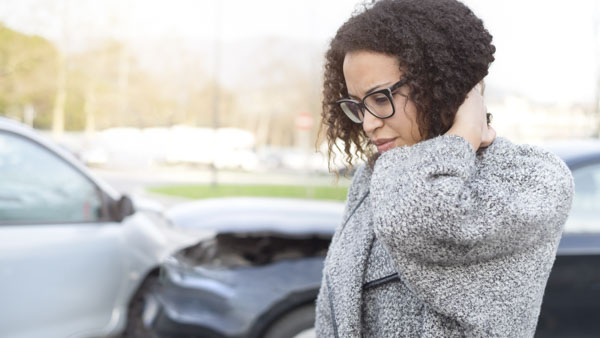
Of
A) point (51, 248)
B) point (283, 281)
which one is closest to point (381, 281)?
point (283, 281)

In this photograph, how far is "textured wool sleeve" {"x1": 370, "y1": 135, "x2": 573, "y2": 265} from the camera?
34.0 inches

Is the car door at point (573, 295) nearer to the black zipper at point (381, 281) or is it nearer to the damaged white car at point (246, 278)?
the damaged white car at point (246, 278)

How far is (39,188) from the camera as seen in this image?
10.1 ft

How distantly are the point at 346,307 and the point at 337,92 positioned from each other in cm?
49

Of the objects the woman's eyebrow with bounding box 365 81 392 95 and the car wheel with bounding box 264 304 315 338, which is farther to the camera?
the car wheel with bounding box 264 304 315 338

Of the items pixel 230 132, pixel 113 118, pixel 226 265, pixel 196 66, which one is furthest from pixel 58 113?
pixel 226 265

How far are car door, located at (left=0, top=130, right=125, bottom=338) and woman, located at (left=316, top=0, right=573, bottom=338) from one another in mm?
2283

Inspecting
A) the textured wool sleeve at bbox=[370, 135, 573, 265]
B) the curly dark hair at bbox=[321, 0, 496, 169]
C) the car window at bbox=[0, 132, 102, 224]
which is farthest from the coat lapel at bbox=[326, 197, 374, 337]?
the car window at bbox=[0, 132, 102, 224]

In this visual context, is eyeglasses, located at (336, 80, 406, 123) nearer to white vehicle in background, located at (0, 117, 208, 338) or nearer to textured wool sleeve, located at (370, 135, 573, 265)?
textured wool sleeve, located at (370, 135, 573, 265)

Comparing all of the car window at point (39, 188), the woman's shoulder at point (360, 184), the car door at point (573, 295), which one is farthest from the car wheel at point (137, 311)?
the woman's shoulder at point (360, 184)

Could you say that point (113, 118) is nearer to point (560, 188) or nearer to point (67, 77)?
point (67, 77)

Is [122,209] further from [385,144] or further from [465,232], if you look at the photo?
[465,232]

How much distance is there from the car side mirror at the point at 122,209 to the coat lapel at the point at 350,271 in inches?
97.2

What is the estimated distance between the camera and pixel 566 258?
2506mm
